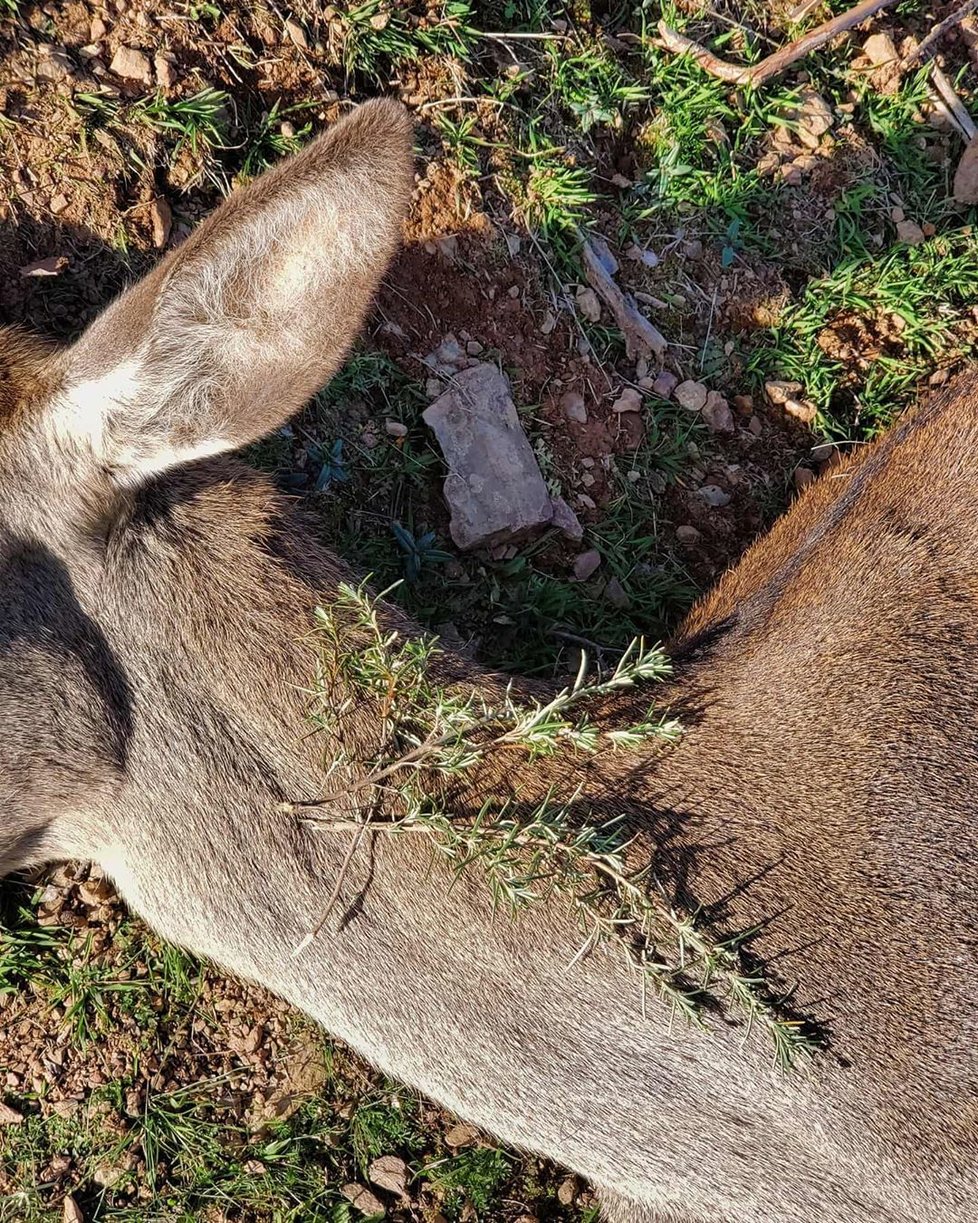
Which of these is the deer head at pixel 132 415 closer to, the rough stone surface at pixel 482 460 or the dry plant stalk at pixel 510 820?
the dry plant stalk at pixel 510 820

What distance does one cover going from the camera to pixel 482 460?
4648 millimetres

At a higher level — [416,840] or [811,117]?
[811,117]

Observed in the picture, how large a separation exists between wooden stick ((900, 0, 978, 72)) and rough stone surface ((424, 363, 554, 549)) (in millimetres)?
2266

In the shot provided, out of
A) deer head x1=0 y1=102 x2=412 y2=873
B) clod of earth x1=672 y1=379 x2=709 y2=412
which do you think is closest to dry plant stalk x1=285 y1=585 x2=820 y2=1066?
deer head x1=0 y1=102 x2=412 y2=873

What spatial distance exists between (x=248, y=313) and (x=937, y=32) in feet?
11.6

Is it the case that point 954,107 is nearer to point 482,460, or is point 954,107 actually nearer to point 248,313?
point 482,460

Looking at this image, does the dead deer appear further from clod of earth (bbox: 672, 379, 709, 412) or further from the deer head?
clod of earth (bbox: 672, 379, 709, 412)

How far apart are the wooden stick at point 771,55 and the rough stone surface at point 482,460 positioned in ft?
5.25

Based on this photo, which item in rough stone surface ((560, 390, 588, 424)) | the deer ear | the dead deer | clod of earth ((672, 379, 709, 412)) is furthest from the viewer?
clod of earth ((672, 379, 709, 412))

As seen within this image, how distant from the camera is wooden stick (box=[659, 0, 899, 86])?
5043 millimetres

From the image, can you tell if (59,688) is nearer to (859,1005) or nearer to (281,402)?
(281,402)

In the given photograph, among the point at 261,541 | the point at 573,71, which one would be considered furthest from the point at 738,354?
the point at 261,541

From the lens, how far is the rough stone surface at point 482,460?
464 centimetres

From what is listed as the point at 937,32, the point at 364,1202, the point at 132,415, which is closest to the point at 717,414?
the point at 937,32
